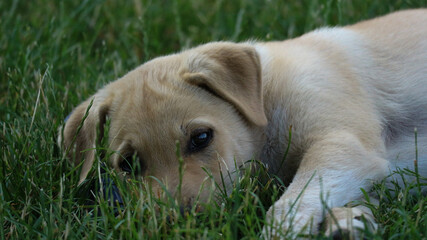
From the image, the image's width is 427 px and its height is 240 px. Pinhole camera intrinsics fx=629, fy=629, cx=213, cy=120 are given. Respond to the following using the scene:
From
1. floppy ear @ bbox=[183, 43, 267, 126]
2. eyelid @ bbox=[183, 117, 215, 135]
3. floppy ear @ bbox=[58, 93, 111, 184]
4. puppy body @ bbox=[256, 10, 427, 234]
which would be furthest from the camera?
floppy ear @ bbox=[58, 93, 111, 184]

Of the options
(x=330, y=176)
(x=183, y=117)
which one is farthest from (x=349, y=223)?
(x=183, y=117)

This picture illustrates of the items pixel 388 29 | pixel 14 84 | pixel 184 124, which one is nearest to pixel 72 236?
pixel 184 124

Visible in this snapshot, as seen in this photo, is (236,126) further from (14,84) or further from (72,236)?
(14,84)

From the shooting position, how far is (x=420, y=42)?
453cm

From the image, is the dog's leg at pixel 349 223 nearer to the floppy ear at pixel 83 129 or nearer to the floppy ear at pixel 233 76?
the floppy ear at pixel 233 76

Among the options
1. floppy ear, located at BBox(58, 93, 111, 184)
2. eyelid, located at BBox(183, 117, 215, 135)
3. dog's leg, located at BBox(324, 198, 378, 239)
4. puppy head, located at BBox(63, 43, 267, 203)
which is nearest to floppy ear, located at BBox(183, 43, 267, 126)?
puppy head, located at BBox(63, 43, 267, 203)

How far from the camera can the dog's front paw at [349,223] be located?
286cm

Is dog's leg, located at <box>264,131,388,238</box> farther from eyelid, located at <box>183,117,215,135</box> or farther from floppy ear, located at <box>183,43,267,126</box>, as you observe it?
eyelid, located at <box>183,117,215,135</box>

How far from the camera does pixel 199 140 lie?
3713 millimetres

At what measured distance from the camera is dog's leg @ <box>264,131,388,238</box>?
3252 mm

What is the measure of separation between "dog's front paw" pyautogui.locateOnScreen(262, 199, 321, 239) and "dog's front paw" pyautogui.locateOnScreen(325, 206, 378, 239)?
0.09 meters

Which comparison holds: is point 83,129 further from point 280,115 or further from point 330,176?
point 330,176

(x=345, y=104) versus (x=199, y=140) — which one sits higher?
(x=345, y=104)

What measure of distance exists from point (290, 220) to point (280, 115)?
3.80 feet
